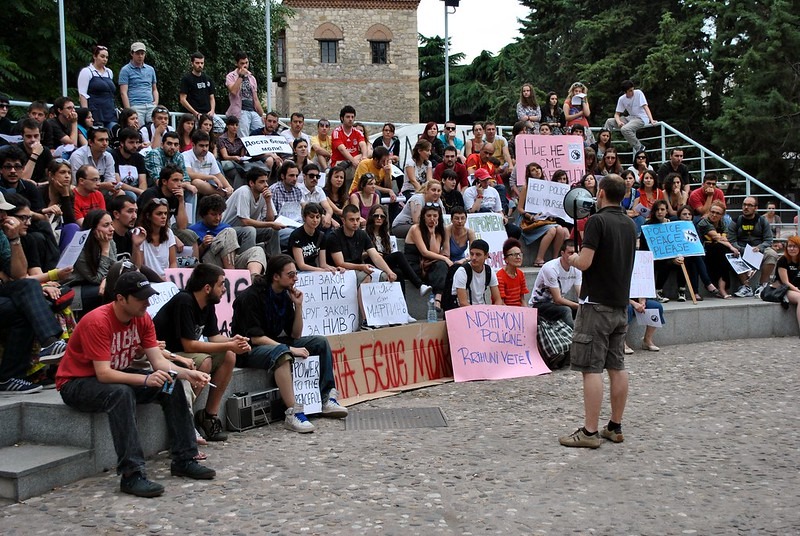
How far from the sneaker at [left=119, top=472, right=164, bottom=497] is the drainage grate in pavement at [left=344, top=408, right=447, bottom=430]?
7.26 ft

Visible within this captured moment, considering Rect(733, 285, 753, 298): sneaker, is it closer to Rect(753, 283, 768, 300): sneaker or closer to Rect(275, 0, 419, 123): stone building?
Rect(753, 283, 768, 300): sneaker

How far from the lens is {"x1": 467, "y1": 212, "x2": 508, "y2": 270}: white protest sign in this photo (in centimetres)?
1305

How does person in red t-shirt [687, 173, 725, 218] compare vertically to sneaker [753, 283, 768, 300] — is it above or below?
above

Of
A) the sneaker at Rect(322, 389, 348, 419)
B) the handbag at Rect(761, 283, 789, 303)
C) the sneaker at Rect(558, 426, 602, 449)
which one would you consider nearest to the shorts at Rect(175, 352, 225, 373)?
the sneaker at Rect(322, 389, 348, 419)

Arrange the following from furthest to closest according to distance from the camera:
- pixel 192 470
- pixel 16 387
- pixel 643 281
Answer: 1. pixel 643 281
2. pixel 16 387
3. pixel 192 470

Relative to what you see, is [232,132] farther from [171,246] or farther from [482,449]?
[482,449]

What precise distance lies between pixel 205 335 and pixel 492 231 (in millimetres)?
6602

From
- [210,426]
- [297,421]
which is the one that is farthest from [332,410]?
[210,426]

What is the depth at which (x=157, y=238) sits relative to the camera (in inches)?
348

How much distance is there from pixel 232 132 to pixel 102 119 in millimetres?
1800

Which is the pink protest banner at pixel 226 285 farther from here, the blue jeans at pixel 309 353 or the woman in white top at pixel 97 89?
the woman in white top at pixel 97 89

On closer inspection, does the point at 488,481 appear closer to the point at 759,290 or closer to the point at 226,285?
the point at 226,285

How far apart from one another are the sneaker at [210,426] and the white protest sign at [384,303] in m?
3.24

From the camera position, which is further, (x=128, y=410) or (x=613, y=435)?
(x=613, y=435)
